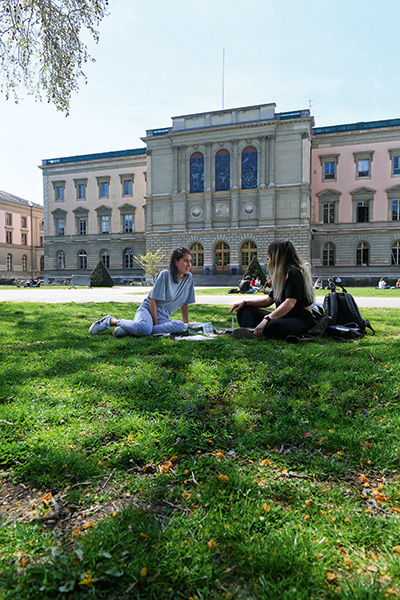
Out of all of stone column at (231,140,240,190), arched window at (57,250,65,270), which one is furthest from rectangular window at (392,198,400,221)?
arched window at (57,250,65,270)

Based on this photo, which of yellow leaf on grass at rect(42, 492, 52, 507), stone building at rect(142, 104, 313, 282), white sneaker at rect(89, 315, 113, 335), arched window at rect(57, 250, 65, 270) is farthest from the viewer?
arched window at rect(57, 250, 65, 270)

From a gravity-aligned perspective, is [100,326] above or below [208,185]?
below

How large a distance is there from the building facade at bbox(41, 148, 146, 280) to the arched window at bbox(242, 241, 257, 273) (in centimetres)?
1296

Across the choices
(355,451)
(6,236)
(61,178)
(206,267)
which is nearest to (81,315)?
(355,451)

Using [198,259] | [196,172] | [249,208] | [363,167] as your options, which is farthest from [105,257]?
[363,167]

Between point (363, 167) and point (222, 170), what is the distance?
15005mm

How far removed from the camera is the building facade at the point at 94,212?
45938mm

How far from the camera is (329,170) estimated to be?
40312mm

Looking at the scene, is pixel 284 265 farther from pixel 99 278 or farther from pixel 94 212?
pixel 94 212

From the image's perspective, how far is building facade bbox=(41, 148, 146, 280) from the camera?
45.9 m

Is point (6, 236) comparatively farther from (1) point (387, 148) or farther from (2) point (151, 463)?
(2) point (151, 463)

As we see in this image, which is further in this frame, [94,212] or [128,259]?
[94,212]

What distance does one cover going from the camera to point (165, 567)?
1.42 m

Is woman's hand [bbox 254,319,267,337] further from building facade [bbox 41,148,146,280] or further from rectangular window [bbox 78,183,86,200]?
rectangular window [bbox 78,183,86,200]
